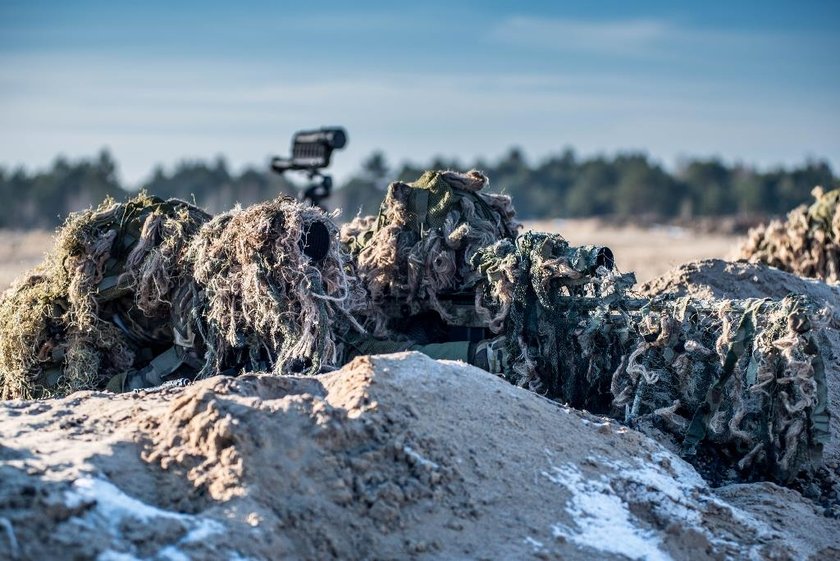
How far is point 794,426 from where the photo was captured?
5.61 m

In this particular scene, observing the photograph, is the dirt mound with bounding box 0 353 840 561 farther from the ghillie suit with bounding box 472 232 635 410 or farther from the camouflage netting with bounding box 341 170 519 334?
the camouflage netting with bounding box 341 170 519 334

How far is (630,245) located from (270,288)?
2216 centimetres

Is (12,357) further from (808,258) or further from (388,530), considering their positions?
(808,258)

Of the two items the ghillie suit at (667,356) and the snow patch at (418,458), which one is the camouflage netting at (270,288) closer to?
the ghillie suit at (667,356)

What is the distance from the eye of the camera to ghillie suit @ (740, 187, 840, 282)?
10.3 metres

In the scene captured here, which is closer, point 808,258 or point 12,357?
point 12,357

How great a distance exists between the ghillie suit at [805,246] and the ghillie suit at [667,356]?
4304 millimetres

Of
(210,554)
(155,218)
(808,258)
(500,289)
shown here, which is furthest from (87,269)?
(808,258)

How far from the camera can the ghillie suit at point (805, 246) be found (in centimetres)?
1026

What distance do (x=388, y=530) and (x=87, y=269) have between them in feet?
10.2

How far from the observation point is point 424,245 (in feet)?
22.9

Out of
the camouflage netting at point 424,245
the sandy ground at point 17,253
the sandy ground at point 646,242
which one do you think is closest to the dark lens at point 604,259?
the camouflage netting at point 424,245

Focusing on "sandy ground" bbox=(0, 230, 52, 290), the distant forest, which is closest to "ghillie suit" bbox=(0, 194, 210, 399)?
"sandy ground" bbox=(0, 230, 52, 290)

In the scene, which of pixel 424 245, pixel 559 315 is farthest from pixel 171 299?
pixel 559 315
